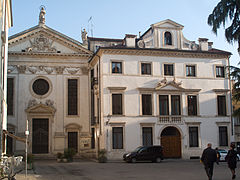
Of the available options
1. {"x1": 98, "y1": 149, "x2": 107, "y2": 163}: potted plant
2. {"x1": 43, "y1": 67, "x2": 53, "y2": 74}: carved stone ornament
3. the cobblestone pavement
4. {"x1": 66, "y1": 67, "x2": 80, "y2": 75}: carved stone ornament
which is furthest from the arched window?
the cobblestone pavement

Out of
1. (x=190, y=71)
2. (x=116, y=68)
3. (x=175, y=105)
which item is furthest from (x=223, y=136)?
(x=116, y=68)

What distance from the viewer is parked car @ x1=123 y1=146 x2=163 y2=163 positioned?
30328 mm

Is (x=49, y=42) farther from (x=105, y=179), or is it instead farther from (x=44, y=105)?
(x=105, y=179)

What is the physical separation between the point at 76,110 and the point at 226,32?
24438 mm

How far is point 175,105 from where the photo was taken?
117ft

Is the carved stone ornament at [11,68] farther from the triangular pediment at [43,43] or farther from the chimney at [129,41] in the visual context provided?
the chimney at [129,41]

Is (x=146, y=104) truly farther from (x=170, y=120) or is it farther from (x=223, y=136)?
(x=223, y=136)

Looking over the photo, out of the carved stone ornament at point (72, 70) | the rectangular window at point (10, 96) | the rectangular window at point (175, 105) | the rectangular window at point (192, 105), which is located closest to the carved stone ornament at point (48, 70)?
the carved stone ornament at point (72, 70)

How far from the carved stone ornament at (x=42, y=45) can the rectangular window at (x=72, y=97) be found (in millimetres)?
4335

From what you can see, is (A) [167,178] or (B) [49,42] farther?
(B) [49,42]

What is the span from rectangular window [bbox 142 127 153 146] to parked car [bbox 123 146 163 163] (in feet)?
9.74

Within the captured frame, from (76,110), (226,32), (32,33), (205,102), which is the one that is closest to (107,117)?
(76,110)

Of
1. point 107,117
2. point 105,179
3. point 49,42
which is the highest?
point 49,42

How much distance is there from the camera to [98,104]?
3591cm
